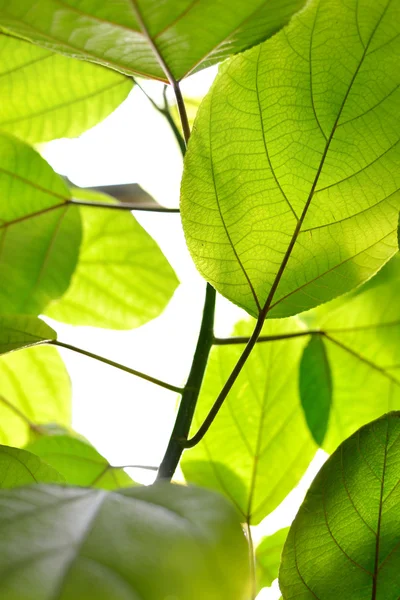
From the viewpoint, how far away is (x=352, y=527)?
0.31 metres

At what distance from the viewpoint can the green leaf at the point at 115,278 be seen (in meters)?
0.59

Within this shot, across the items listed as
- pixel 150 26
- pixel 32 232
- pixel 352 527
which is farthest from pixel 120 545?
pixel 32 232

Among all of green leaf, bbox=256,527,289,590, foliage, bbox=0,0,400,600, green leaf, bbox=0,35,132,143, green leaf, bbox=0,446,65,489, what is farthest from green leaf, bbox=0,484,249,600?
green leaf, bbox=0,35,132,143

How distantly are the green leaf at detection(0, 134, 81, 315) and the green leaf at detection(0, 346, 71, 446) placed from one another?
0.05 m

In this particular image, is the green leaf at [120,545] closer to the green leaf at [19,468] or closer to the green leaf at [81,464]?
the green leaf at [19,468]

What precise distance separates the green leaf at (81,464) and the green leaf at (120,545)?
8.7 inches

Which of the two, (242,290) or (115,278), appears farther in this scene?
(115,278)

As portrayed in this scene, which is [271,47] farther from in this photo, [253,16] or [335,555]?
[335,555]

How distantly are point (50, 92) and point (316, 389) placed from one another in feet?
1.03

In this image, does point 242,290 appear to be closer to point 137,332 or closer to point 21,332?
point 21,332

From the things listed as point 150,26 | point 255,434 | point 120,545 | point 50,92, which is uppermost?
point 50,92

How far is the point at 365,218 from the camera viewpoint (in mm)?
329

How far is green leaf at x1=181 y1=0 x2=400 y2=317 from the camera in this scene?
0.95ft

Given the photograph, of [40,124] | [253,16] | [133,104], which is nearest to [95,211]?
[40,124]
